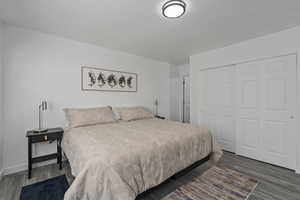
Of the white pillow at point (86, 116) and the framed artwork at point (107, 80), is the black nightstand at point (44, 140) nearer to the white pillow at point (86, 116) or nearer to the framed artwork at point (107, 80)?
the white pillow at point (86, 116)

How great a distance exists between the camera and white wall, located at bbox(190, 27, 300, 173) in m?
2.49

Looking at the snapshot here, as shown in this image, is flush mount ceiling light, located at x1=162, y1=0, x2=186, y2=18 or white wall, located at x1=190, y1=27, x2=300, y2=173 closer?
flush mount ceiling light, located at x1=162, y1=0, x2=186, y2=18

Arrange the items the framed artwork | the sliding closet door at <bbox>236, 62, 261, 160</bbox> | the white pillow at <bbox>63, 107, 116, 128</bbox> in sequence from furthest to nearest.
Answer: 1. the framed artwork
2. the sliding closet door at <bbox>236, 62, 261, 160</bbox>
3. the white pillow at <bbox>63, 107, 116, 128</bbox>

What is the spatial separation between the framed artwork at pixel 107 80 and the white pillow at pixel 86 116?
0.59m

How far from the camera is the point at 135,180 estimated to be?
1395 millimetres

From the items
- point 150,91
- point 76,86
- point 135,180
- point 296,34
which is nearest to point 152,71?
point 150,91

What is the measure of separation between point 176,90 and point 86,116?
11.9 feet

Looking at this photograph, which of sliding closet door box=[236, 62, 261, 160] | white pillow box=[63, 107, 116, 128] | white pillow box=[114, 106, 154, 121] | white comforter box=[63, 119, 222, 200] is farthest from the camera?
white pillow box=[114, 106, 154, 121]

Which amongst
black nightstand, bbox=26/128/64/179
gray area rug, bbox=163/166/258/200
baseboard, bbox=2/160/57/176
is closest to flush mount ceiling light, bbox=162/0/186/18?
gray area rug, bbox=163/166/258/200

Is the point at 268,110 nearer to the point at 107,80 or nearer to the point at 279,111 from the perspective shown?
the point at 279,111

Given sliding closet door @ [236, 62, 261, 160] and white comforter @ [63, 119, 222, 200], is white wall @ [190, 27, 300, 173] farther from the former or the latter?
white comforter @ [63, 119, 222, 200]

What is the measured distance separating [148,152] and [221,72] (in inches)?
118

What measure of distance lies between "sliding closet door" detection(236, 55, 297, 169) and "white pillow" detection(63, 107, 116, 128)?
2965 millimetres

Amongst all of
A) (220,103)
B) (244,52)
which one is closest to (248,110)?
(220,103)
